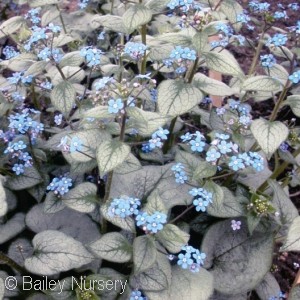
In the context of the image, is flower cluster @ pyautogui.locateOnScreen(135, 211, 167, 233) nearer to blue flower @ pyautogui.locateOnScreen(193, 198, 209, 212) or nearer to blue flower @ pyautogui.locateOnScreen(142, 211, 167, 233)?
blue flower @ pyautogui.locateOnScreen(142, 211, 167, 233)

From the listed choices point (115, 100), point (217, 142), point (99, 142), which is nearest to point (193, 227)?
point (217, 142)

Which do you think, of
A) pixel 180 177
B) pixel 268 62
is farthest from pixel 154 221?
pixel 268 62

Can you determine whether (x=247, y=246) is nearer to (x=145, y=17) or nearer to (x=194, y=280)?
(x=194, y=280)

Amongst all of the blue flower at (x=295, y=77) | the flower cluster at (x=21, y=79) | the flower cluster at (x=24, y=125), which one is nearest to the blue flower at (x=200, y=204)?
the blue flower at (x=295, y=77)

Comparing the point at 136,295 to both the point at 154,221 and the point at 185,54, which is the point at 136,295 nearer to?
the point at 154,221

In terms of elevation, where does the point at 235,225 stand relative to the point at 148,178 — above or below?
below

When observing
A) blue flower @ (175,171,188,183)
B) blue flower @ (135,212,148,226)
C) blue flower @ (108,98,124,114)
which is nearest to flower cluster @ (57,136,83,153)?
blue flower @ (108,98,124,114)
